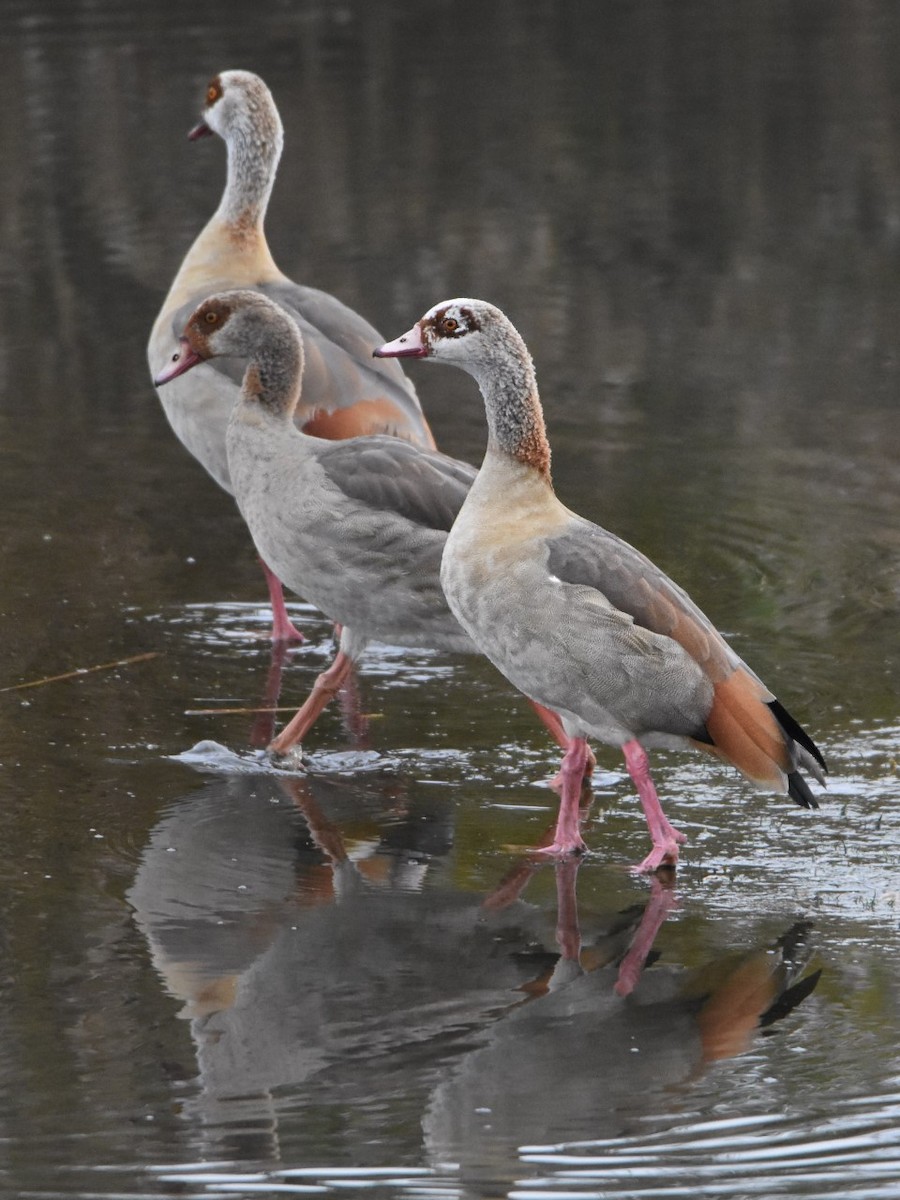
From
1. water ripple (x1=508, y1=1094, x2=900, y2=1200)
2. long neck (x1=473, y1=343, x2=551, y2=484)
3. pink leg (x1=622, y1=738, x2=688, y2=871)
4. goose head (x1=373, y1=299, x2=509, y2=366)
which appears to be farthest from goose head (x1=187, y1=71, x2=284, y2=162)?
water ripple (x1=508, y1=1094, x2=900, y2=1200)

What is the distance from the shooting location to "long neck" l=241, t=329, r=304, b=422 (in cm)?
810

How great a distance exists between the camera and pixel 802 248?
53.2 feet

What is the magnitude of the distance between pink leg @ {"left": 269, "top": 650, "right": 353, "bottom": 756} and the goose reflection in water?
47 cm

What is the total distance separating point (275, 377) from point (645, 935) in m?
2.99

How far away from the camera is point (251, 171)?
10492mm

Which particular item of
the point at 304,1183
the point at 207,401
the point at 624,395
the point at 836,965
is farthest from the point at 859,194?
the point at 304,1183

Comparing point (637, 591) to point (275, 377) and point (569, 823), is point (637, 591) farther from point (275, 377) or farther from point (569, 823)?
point (275, 377)

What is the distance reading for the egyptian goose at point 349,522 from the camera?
24.8 ft

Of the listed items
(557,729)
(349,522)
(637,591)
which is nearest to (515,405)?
(637,591)

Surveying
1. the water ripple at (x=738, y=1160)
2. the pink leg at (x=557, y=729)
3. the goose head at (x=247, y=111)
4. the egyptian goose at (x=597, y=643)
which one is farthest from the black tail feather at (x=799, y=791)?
the goose head at (x=247, y=111)

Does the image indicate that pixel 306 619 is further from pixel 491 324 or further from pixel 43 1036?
pixel 43 1036

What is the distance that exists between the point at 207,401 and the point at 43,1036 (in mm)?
4294

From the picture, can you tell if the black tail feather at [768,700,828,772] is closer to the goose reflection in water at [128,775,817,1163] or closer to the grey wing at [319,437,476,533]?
the goose reflection in water at [128,775,817,1163]

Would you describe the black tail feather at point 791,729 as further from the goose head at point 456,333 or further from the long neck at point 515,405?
the goose head at point 456,333
